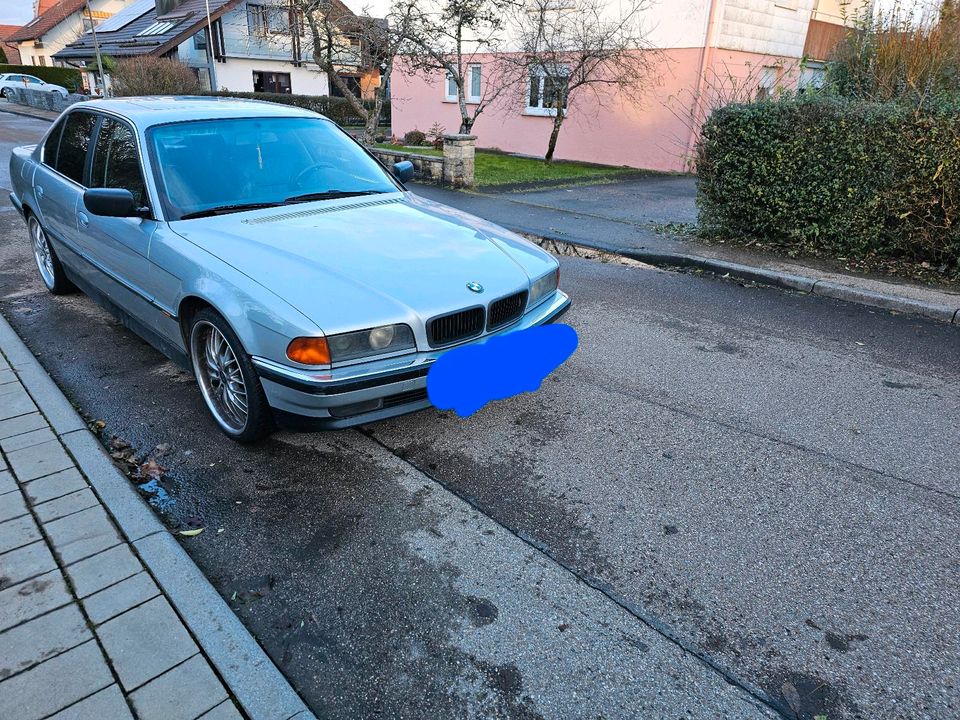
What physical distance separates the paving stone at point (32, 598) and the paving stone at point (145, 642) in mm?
283

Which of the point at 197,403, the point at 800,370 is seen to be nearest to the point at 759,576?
the point at 800,370

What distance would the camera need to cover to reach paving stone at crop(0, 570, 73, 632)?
97.7 inches

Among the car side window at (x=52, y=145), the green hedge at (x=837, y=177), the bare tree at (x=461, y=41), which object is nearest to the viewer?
the car side window at (x=52, y=145)

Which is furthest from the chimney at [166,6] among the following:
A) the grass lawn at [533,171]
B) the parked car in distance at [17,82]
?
the grass lawn at [533,171]

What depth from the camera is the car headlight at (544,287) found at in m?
3.86

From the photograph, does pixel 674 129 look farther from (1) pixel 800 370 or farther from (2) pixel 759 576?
(2) pixel 759 576

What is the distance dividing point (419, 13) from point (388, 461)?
51.9ft

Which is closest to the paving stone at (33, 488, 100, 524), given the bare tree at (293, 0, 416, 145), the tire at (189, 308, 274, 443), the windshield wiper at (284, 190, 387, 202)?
the tire at (189, 308, 274, 443)

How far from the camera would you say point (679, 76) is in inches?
657

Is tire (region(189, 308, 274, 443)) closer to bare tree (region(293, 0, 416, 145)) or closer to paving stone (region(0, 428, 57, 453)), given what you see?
paving stone (region(0, 428, 57, 453))

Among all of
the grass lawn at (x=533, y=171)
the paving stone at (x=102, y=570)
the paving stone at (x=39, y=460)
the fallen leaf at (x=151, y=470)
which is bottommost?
the fallen leaf at (x=151, y=470)

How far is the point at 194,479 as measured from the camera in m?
3.45

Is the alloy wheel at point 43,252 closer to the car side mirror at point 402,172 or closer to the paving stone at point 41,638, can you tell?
the car side mirror at point 402,172

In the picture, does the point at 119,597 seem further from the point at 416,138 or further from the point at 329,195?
the point at 416,138
